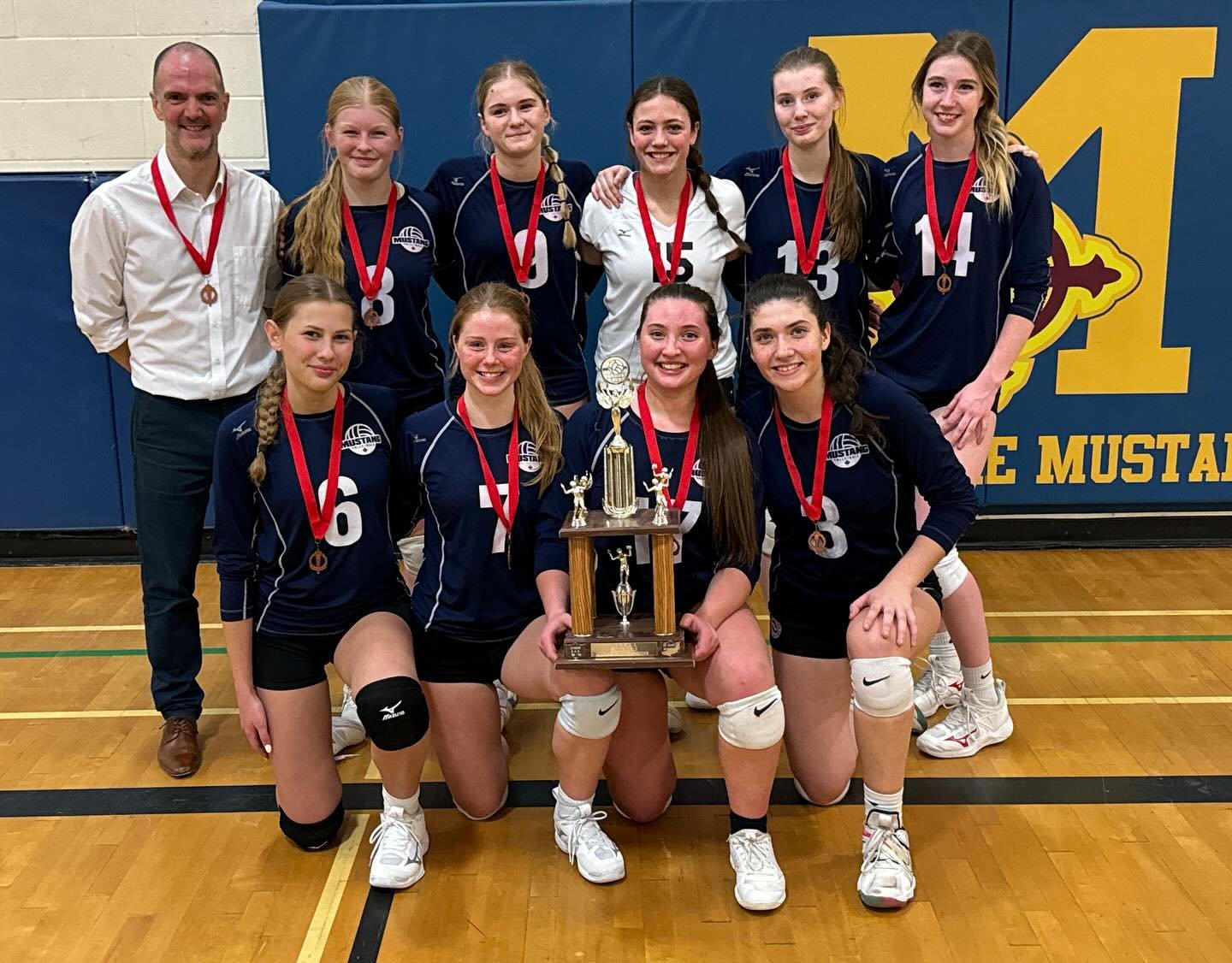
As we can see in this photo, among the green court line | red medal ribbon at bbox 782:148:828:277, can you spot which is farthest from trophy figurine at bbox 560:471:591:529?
the green court line

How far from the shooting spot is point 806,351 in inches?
121

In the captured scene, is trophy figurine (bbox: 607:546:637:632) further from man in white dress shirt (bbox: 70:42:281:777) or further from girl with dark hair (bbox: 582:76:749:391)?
man in white dress shirt (bbox: 70:42:281:777)

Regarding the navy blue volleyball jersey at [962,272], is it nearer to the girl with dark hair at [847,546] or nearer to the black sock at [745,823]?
the girl with dark hair at [847,546]

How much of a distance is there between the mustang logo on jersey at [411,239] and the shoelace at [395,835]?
5.63ft

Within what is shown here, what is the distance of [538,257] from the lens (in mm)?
3873

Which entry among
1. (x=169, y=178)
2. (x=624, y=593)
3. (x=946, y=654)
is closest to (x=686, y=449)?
(x=624, y=593)

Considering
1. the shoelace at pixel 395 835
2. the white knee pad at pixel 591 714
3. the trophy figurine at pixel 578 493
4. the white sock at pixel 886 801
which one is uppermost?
the trophy figurine at pixel 578 493

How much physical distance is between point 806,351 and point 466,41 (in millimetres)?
2967

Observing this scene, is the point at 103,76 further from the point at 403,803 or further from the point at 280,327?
the point at 403,803

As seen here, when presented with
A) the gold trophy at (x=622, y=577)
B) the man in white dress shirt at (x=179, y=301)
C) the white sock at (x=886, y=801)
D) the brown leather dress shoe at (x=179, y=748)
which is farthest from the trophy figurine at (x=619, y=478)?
the brown leather dress shoe at (x=179, y=748)

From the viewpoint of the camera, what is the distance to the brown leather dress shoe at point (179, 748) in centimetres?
375

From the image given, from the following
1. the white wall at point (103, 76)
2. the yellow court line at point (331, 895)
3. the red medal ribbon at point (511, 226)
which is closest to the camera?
the yellow court line at point (331, 895)

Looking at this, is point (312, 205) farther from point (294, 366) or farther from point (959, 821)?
point (959, 821)

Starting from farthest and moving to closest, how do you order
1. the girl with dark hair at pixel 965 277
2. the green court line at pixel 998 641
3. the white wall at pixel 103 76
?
1. the white wall at pixel 103 76
2. the green court line at pixel 998 641
3. the girl with dark hair at pixel 965 277
